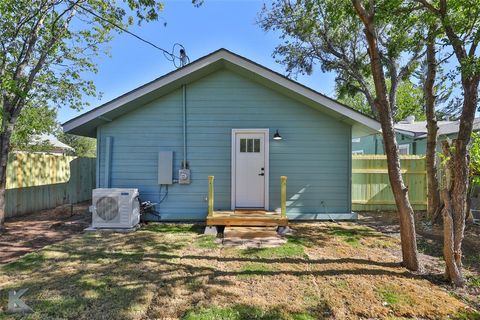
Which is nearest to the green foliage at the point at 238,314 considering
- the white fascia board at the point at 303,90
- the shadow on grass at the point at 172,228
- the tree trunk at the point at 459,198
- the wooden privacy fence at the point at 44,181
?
the tree trunk at the point at 459,198

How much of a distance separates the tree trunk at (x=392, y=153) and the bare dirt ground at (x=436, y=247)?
0.37 meters

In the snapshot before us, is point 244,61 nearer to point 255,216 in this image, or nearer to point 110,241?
point 255,216

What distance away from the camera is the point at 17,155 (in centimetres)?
817

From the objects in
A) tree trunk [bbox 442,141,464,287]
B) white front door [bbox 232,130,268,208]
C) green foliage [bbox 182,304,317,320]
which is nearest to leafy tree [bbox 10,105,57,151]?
white front door [bbox 232,130,268,208]

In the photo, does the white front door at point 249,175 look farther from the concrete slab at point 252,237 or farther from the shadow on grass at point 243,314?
the shadow on grass at point 243,314

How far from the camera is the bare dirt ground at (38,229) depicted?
520 cm

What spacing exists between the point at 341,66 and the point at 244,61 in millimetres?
9159

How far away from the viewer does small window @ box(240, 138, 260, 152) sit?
24.1 feet

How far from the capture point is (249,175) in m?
7.30

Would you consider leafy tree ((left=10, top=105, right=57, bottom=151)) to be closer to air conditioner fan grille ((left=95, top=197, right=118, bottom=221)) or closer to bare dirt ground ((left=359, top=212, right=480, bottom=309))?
air conditioner fan grille ((left=95, top=197, right=118, bottom=221))

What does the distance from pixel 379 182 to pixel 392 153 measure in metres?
5.51

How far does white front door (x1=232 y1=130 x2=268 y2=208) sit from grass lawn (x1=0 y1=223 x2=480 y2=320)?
1959 mm

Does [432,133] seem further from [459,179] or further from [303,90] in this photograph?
[459,179]

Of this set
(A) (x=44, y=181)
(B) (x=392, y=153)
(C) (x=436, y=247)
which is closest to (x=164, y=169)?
(A) (x=44, y=181)
